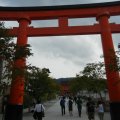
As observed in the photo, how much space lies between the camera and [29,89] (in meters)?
23.3

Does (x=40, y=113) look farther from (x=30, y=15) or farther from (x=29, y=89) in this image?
(x=29, y=89)

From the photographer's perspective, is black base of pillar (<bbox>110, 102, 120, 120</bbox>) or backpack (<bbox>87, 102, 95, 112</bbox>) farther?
backpack (<bbox>87, 102, 95, 112</bbox>)

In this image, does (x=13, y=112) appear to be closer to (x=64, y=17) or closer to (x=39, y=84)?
(x=64, y=17)

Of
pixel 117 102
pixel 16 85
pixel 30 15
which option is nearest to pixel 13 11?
pixel 30 15

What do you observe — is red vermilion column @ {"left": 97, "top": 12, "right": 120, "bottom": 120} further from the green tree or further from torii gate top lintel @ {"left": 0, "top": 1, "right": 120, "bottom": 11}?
the green tree

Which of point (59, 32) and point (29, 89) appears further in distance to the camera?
point (29, 89)

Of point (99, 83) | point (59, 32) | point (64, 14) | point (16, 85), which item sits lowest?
point (16, 85)

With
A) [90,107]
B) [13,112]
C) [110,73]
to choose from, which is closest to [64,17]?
[110,73]

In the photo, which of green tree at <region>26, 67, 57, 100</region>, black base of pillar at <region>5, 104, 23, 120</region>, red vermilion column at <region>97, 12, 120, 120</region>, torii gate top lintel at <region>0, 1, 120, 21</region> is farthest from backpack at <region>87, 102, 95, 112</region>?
green tree at <region>26, 67, 57, 100</region>

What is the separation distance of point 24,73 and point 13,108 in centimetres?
267

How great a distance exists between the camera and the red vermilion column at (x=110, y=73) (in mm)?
13859

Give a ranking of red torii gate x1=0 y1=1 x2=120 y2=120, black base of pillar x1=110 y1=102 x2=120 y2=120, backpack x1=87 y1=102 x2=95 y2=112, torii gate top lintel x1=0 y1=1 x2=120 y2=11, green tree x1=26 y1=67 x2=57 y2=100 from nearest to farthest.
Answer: black base of pillar x1=110 y1=102 x2=120 y2=120, backpack x1=87 y1=102 x2=95 y2=112, red torii gate x1=0 y1=1 x2=120 y2=120, torii gate top lintel x1=0 y1=1 x2=120 y2=11, green tree x1=26 y1=67 x2=57 y2=100

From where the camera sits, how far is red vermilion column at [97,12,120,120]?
13.9m

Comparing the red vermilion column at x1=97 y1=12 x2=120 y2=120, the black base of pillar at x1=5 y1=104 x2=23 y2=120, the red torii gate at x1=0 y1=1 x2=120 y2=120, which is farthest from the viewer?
the red torii gate at x1=0 y1=1 x2=120 y2=120
